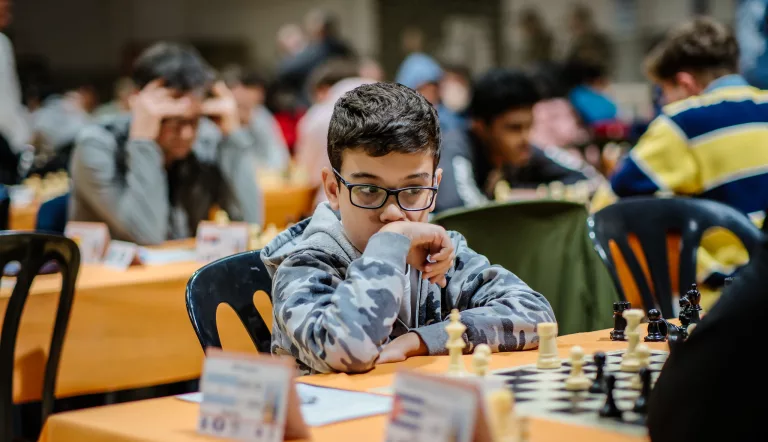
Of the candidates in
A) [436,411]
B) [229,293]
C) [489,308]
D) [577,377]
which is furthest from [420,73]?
[436,411]

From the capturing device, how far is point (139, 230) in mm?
4129

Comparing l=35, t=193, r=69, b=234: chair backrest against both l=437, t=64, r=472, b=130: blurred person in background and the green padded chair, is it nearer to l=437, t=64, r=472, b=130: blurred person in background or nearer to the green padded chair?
the green padded chair

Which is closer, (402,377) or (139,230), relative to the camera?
(402,377)

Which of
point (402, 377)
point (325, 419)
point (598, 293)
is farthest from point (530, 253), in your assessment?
point (402, 377)

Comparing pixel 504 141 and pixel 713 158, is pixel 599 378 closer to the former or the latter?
pixel 713 158

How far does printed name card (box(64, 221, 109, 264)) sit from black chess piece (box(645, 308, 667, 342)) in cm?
211

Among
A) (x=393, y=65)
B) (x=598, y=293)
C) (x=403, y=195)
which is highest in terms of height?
(x=393, y=65)

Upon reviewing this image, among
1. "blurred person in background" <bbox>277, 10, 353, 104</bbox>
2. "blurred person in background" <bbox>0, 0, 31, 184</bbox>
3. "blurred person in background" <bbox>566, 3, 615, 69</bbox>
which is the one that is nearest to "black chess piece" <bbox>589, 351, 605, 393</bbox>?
"blurred person in background" <bbox>0, 0, 31, 184</bbox>

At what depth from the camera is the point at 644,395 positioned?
1.37m

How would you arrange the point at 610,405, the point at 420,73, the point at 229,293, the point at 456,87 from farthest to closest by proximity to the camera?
the point at 456,87 → the point at 420,73 → the point at 229,293 → the point at 610,405

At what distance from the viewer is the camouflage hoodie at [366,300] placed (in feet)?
5.58

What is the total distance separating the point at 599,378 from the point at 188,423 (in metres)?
0.58

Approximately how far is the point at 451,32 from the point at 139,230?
864cm

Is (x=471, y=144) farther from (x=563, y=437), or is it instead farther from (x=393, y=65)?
(x=393, y=65)
